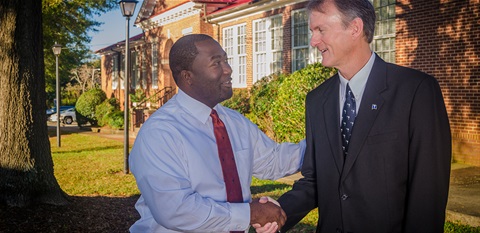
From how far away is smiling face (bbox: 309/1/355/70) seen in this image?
296 cm

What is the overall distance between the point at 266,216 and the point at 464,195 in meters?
6.51

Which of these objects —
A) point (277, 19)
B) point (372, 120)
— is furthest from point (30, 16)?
point (277, 19)

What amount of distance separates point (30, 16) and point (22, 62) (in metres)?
0.75

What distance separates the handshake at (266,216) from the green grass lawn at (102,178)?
3.64m

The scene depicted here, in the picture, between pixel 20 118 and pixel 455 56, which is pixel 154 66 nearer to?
pixel 455 56

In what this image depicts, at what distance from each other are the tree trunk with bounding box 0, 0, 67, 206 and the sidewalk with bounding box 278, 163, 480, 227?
4798 mm

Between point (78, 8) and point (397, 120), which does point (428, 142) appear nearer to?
point (397, 120)

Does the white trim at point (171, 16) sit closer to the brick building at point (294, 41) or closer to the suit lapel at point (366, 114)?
the brick building at point (294, 41)

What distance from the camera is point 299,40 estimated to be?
18922 mm

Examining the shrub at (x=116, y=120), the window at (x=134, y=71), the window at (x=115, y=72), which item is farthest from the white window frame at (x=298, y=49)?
the window at (x=115, y=72)

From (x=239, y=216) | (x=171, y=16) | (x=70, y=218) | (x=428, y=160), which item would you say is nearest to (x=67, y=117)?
(x=171, y=16)

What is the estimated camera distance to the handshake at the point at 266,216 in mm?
3189

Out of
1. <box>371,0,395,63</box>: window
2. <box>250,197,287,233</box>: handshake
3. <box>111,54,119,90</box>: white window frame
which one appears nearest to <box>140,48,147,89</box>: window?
<box>111,54,119,90</box>: white window frame

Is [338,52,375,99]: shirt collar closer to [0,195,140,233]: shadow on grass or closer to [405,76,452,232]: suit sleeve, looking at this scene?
[405,76,452,232]: suit sleeve
